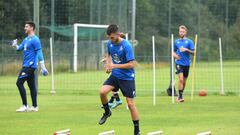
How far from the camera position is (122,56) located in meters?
11.9

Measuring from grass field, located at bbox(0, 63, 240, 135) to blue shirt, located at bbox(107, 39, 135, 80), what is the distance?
1.06 meters

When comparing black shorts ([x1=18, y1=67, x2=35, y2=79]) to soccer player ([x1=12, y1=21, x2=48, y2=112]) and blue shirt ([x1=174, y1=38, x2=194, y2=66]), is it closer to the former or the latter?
soccer player ([x1=12, y1=21, x2=48, y2=112])

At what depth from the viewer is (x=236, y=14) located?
24.6m

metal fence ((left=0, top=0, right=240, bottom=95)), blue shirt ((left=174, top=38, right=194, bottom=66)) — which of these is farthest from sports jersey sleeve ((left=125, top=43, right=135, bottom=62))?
metal fence ((left=0, top=0, right=240, bottom=95))

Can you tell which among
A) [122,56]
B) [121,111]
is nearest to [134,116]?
[122,56]

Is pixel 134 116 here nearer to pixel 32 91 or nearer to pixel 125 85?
pixel 125 85

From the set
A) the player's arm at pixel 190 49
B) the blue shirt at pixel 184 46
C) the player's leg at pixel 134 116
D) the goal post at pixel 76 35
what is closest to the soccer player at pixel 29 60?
the player's leg at pixel 134 116

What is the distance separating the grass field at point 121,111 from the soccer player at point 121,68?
0.62m

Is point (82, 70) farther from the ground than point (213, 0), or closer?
A: closer

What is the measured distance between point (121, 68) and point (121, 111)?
4417 millimetres

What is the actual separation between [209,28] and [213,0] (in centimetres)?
147

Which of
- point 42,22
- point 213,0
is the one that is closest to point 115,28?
point 213,0

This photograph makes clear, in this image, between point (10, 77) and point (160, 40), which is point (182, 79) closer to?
point (160, 40)

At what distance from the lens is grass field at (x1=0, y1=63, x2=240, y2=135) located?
12.7m
